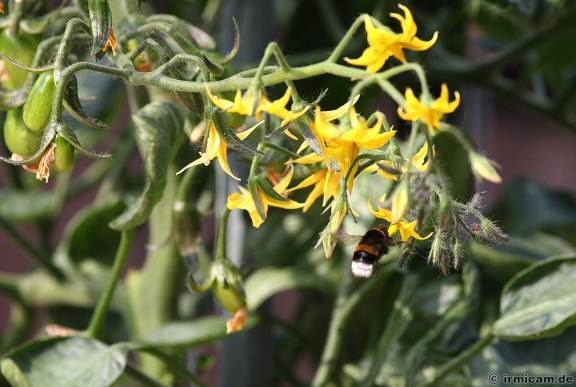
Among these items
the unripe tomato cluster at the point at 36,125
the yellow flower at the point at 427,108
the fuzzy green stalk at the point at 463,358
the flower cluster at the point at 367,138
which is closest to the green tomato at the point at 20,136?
the unripe tomato cluster at the point at 36,125

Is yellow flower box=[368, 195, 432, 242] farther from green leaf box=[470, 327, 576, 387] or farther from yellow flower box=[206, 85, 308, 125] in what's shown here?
green leaf box=[470, 327, 576, 387]

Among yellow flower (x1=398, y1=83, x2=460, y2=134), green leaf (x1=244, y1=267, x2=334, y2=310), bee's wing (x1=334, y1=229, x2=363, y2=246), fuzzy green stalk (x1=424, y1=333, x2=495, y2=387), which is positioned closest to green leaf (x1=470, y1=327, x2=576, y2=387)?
fuzzy green stalk (x1=424, y1=333, x2=495, y2=387)

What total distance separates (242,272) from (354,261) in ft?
0.32

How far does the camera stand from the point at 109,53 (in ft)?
1.27

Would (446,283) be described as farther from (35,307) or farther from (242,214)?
(35,307)

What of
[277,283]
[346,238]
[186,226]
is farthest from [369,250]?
[277,283]

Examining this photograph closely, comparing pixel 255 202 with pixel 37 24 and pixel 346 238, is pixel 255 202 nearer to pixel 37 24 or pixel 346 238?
pixel 346 238

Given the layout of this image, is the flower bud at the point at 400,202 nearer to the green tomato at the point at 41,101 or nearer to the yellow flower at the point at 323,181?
the yellow flower at the point at 323,181

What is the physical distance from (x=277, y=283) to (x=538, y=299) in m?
0.23

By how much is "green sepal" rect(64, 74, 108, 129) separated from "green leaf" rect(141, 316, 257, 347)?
0.24 meters

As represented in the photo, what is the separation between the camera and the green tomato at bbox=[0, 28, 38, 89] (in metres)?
0.43

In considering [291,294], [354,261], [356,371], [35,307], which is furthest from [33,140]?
[291,294]

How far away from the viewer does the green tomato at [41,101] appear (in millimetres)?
338

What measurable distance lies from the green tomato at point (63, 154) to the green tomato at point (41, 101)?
0.02 m
